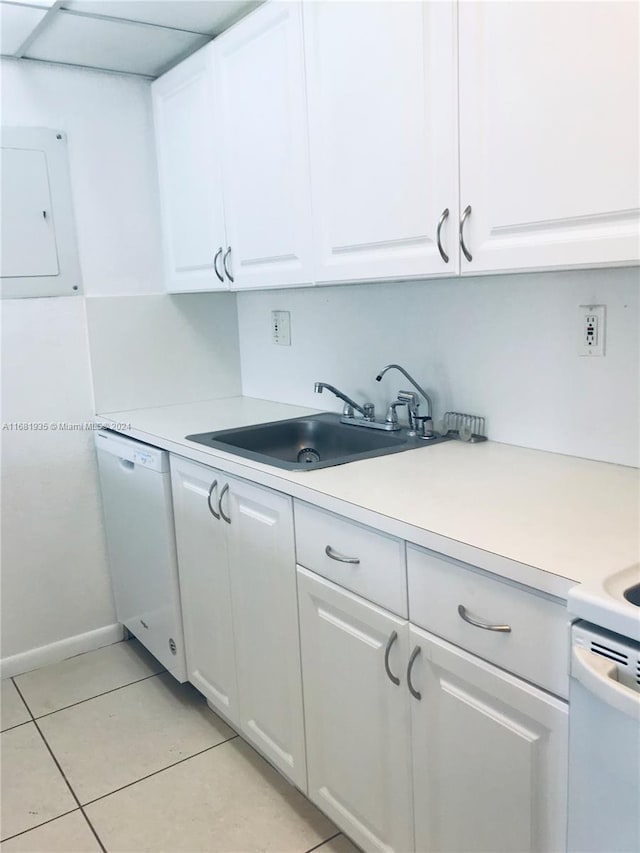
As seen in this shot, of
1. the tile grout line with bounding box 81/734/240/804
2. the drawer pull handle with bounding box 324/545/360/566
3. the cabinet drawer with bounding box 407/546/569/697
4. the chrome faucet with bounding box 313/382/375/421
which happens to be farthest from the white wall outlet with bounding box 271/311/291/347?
the cabinet drawer with bounding box 407/546/569/697

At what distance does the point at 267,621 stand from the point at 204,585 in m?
0.38

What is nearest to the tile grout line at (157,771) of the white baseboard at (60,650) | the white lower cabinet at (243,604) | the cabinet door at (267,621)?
the white lower cabinet at (243,604)

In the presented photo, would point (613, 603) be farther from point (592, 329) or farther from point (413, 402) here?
point (413, 402)

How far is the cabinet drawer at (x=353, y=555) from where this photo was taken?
4.38 feet

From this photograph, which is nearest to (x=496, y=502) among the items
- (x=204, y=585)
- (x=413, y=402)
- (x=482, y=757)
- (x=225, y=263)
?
(x=482, y=757)

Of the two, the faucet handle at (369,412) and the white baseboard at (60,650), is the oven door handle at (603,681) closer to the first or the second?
the faucet handle at (369,412)

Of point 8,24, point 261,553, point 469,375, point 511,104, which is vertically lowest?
point 261,553

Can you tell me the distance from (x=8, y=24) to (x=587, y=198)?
184cm

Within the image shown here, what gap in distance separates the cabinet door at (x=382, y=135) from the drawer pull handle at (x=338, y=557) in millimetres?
639

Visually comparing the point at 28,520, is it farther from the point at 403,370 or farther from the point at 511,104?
the point at 511,104

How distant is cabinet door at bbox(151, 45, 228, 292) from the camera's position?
7.43 feet

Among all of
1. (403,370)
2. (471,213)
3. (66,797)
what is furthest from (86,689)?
(471,213)

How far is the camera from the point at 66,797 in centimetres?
196

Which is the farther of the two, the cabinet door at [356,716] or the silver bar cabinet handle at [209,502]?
the silver bar cabinet handle at [209,502]
